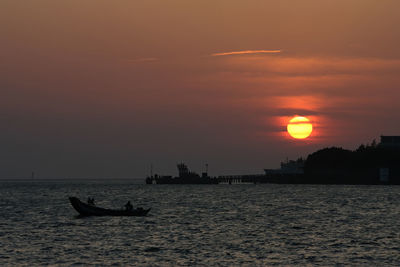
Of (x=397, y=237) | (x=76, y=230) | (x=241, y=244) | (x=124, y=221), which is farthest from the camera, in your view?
(x=124, y=221)

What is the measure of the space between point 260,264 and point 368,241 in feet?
67.9

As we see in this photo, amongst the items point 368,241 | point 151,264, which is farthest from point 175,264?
point 368,241

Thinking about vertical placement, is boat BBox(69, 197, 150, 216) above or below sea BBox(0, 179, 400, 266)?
above

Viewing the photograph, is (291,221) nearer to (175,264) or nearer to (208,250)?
(208,250)

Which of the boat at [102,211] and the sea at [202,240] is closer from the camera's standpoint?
the sea at [202,240]

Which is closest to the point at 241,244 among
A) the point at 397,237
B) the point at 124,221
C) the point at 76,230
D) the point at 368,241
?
the point at 368,241

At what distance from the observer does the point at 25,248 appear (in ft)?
219

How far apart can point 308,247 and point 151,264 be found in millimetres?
17962

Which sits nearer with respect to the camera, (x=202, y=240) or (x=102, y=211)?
(x=202, y=240)

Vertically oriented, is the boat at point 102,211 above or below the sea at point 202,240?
above

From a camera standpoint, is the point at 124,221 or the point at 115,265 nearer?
the point at 115,265

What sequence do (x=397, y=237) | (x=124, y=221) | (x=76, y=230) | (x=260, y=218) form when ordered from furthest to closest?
(x=260, y=218), (x=124, y=221), (x=76, y=230), (x=397, y=237)

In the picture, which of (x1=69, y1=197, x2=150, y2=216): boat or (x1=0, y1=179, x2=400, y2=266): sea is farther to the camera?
(x1=69, y1=197, x2=150, y2=216): boat

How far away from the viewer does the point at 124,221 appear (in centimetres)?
9925
